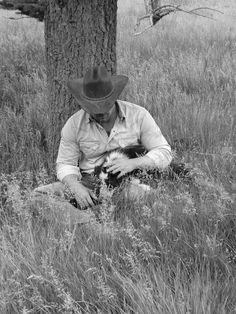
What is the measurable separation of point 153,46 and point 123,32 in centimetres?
142

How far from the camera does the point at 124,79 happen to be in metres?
3.36

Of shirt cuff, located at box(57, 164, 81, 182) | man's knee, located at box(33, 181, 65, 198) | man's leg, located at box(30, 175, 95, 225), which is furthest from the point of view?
shirt cuff, located at box(57, 164, 81, 182)

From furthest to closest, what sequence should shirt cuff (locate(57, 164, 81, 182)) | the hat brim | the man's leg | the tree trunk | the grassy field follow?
the tree trunk → shirt cuff (locate(57, 164, 81, 182)) → the hat brim → the man's leg → the grassy field

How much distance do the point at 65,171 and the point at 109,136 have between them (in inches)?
16.3

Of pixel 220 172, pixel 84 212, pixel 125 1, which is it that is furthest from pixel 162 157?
pixel 125 1

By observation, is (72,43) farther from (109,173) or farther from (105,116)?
(109,173)

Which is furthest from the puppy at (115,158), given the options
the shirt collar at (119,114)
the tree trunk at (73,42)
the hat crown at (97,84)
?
the tree trunk at (73,42)

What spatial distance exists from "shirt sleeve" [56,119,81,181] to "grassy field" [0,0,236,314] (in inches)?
10.2

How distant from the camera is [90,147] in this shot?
137 inches

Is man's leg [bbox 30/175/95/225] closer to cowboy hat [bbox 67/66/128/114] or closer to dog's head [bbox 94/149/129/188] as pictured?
dog's head [bbox 94/149/129/188]

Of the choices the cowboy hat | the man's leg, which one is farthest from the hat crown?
the man's leg

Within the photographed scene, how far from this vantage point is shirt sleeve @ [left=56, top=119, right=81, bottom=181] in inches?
135

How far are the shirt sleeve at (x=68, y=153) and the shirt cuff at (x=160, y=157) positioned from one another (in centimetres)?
57

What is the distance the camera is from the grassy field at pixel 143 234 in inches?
81.3
